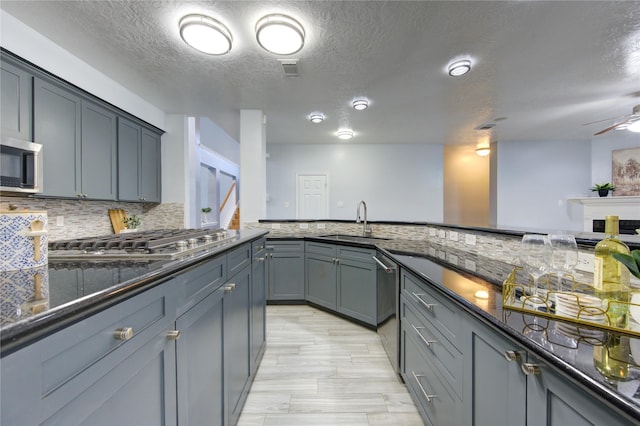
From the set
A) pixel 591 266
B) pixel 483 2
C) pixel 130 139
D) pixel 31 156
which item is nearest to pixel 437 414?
pixel 591 266

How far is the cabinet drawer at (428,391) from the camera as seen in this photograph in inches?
42.1

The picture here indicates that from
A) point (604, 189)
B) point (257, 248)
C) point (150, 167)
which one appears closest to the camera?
point (257, 248)

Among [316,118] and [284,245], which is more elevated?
[316,118]

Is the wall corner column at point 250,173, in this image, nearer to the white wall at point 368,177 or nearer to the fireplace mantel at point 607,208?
the white wall at point 368,177

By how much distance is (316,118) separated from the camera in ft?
13.1

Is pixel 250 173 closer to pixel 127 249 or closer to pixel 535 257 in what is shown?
pixel 127 249

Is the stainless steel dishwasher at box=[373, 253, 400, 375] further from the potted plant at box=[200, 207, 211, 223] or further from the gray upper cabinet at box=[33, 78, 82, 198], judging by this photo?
the potted plant at box=[200, 207, 211, 223]

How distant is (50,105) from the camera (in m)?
1.94

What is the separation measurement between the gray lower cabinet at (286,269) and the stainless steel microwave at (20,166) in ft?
6.93

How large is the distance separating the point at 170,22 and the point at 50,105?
1.16m

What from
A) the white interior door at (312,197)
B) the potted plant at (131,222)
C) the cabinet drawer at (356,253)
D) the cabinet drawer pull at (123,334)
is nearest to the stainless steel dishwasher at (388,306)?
the cabinet drawer at (356,253)

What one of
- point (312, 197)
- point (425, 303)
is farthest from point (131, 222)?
point (312, 197)

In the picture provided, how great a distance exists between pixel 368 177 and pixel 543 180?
3.84 metres

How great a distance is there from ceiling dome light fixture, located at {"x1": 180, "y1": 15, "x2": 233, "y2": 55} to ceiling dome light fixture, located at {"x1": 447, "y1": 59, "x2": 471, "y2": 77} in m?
2.10
